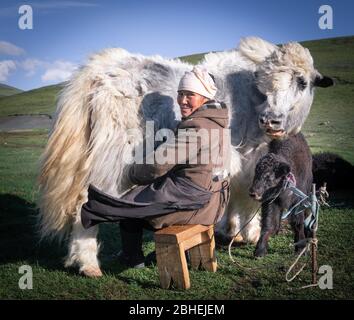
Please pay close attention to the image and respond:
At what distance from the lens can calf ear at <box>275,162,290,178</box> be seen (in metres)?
3.42

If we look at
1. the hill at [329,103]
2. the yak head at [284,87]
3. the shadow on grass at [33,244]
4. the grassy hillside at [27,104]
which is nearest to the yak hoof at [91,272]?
the shadow on grass at [33,244]

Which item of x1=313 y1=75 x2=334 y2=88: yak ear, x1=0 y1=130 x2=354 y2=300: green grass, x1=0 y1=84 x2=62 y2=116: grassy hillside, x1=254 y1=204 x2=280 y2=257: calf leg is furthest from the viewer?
x1=0 y1=84 x2=62 y2=116: grassy hillside

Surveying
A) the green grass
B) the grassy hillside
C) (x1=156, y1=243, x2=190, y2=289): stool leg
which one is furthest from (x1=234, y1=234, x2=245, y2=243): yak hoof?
the grassy hillside

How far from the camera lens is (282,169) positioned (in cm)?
342

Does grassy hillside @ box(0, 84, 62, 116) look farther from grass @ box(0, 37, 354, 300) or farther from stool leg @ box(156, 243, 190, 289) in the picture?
stool leg @ box(156, 243, 190, 289)

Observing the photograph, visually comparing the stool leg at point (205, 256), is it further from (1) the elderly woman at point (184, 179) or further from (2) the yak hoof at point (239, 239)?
(2) the yak hoof at point (239, 239)

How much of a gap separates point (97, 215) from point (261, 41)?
2.27 m

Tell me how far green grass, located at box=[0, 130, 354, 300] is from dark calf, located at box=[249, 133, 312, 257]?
280 millimetres

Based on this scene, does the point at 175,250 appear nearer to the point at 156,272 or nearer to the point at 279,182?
the point at 156,272

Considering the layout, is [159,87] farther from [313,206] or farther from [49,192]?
[313,206]

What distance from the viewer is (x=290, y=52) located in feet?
12.3

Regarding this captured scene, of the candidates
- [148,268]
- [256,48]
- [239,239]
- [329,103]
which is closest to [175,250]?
[148,268]

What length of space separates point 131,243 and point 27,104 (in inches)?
570
